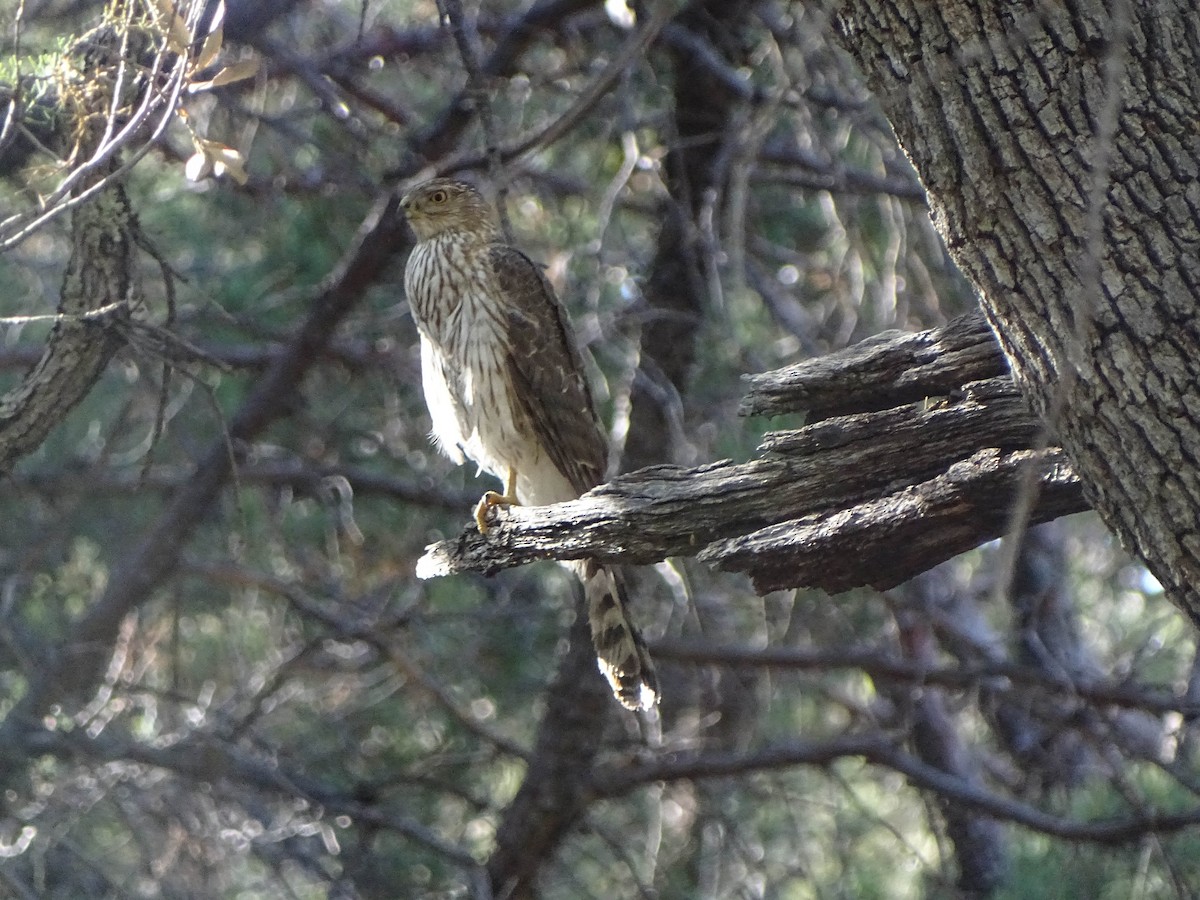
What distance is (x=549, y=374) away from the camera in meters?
4.61

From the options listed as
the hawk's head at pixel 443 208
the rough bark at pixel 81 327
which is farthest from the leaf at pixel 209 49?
the hawk's head at pixel 443 208

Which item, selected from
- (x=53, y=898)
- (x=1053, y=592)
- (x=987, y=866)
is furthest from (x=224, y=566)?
(x=1053, y=592)

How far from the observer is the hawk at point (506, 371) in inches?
180

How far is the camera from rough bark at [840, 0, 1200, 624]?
8.00 ft

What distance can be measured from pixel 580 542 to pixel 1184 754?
9.55 feet

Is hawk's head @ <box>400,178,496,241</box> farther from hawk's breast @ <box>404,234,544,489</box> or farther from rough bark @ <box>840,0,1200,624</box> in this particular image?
rough bark @ <box>840,0,1200,624</box>

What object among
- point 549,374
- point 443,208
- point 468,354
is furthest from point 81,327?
point 443,208

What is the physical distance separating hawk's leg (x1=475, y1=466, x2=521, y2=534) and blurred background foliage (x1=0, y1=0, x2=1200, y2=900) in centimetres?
53

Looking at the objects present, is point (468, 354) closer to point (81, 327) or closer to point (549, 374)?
point (549, 374)

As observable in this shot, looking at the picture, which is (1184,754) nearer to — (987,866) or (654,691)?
(987,866)

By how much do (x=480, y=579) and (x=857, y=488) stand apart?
3.78m

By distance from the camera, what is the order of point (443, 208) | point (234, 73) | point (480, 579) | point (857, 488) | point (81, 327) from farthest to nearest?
point (480, 579)
point (443, 208)
point (81, 327)
point (234, 73)
point (857, 488)

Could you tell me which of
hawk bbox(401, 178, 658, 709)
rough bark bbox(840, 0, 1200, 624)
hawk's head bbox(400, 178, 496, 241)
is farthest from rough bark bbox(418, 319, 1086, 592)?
hawk's head bbox(400, 178, 496, 241)

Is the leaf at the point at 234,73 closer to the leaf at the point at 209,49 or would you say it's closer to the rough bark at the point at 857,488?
the leaf at the point at 209,49
